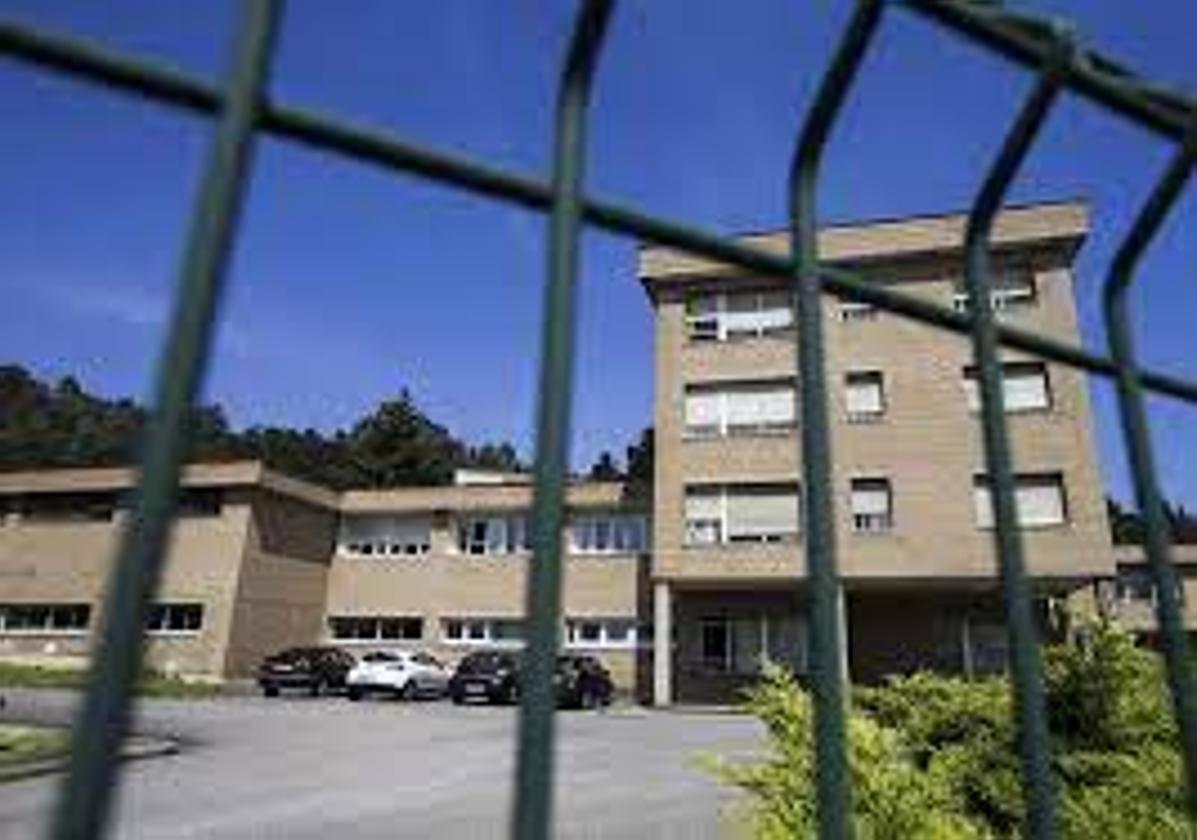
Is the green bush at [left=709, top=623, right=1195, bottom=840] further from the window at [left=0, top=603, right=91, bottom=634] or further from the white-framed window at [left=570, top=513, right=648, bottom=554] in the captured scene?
the window at [left=0, top=603, right=91, bottom=634]

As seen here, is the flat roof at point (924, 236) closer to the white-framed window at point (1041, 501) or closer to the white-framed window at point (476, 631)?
the white-framed window at point (1041, 501)

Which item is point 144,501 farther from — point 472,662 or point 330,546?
point 330,546

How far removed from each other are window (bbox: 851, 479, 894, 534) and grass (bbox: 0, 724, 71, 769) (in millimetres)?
22738

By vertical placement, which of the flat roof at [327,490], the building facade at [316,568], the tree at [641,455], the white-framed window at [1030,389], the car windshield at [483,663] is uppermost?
the tree at [641,455]

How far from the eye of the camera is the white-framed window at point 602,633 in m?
43.1

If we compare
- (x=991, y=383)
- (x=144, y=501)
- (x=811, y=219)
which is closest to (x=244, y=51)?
(x=144, y=501)

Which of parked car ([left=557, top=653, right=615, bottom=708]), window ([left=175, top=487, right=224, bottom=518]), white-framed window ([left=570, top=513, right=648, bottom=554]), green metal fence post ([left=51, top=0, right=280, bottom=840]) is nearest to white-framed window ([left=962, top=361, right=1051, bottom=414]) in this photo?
white-framed window ([left=570, top=513, right=648, bottom=554])

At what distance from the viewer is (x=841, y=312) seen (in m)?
40.3

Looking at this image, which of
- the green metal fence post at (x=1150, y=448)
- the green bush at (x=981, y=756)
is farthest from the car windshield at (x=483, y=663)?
the green metal fence post at (x=1150, y=448)

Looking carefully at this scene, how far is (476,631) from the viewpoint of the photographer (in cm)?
4569

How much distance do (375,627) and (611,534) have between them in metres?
10.1

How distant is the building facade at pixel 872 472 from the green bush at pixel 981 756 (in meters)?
26.6

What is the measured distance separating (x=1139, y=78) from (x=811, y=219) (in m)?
0.48

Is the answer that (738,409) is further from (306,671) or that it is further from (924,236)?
(306,671)
